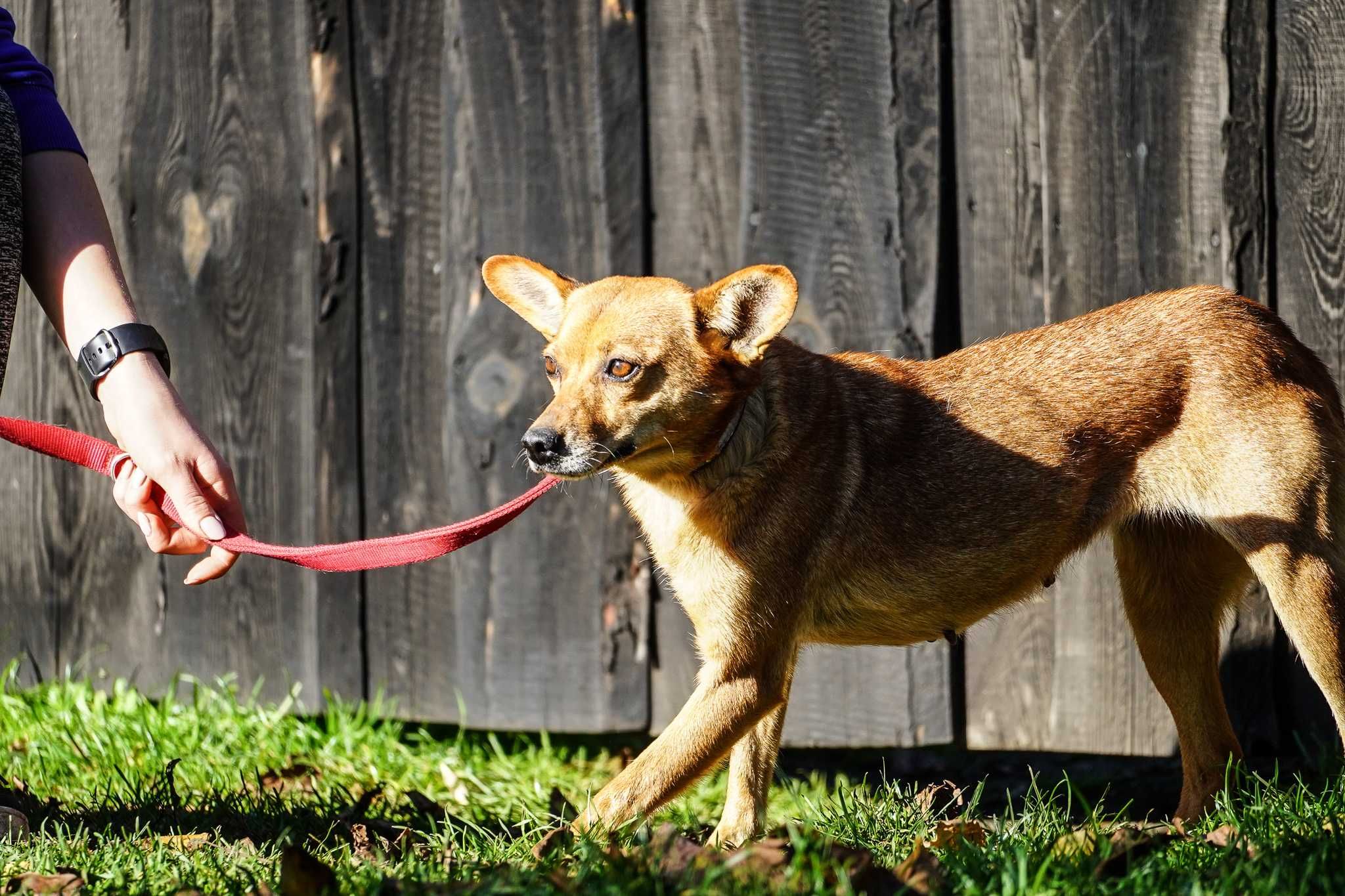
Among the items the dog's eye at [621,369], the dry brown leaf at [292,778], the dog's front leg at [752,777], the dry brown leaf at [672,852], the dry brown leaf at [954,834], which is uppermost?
the dog's eye at [621,369]

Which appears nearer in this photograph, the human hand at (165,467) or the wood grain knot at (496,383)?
the human hand at (165,467)

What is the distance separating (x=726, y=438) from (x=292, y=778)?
1.97m

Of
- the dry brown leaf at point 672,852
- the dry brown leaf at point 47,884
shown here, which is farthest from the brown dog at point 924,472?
the dry brown leaf at point 47,884

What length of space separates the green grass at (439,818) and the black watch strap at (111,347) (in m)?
1.14

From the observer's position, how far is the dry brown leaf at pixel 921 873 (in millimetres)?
2402

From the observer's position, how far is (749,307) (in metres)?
3.46

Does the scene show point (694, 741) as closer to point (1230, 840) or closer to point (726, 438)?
point (726, 438)

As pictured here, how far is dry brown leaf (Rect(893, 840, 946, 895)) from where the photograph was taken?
240cm

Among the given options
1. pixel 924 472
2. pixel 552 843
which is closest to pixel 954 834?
pixel 552 843

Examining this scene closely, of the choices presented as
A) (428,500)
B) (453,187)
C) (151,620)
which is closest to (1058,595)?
(428,500)

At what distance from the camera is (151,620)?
16.2 feet

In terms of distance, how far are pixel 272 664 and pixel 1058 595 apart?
9.83 ft

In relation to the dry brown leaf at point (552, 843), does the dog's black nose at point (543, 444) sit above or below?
above

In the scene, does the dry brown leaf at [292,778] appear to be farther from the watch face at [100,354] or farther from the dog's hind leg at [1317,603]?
the dog's hind leg at [1317,603]
